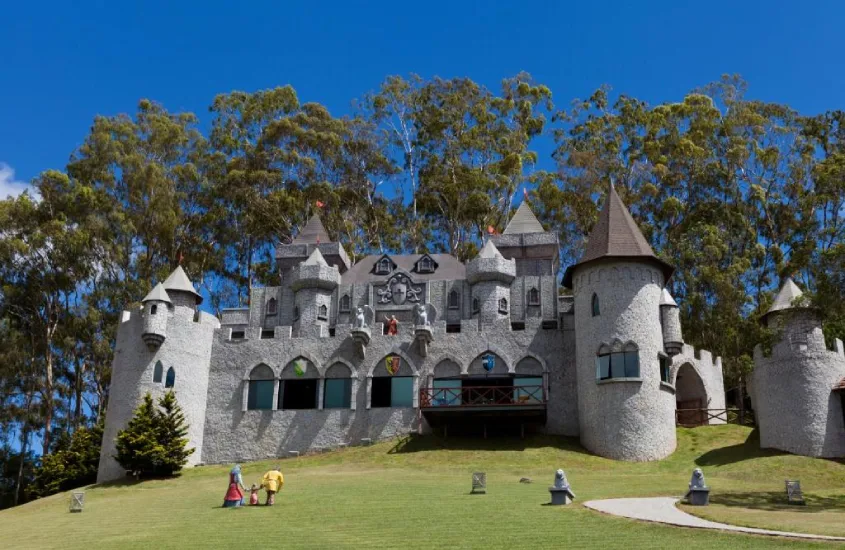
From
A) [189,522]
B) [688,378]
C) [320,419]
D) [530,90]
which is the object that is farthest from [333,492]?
[530,90]

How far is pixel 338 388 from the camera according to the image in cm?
A: 4197

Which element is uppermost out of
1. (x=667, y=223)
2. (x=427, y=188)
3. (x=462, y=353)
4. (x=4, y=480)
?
(x=427, y=188)

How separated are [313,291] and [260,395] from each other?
264 inches

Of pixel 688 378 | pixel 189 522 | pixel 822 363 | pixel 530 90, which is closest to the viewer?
pixel 189 522

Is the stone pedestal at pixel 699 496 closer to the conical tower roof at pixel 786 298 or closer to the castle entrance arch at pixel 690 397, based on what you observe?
the conical tower roof at pixel 786 298

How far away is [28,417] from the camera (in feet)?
181

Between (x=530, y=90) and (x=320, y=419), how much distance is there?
35.3m

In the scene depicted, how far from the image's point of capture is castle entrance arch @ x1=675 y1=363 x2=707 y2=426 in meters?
42.9

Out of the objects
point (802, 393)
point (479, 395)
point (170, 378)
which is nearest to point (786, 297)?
point (802, 393)

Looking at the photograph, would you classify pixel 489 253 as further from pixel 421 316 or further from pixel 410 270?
pixel 421 316

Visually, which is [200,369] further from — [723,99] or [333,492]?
[723,99]

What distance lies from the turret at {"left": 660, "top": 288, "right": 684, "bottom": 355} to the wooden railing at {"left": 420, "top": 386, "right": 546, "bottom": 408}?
19.7 feet

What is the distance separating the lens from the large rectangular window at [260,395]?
42219 mm

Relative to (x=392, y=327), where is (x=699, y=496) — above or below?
below
